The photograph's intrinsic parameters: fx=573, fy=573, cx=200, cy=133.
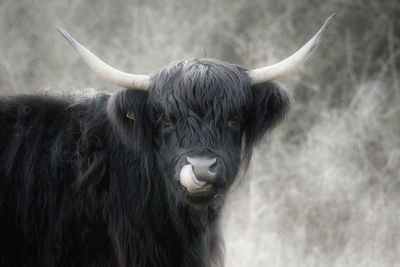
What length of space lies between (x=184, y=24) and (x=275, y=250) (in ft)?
17.5

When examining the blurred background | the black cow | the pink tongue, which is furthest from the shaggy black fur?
the blurred background

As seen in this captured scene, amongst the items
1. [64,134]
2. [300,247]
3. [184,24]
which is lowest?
[300,247]

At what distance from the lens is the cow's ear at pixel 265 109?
3.93 metres

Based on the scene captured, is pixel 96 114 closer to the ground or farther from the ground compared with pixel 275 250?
farther from the ground

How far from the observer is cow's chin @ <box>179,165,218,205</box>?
3.30 m

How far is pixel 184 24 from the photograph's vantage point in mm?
10102

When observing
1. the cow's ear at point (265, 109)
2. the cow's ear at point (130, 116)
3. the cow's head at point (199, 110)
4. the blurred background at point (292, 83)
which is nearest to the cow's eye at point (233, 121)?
the cow's head at point (199, 110)

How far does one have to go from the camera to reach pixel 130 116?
12.5 ft

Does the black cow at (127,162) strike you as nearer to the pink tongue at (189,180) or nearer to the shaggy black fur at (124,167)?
the shaggy black fur at (124,167)

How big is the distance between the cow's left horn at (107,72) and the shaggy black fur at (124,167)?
2.5 inches

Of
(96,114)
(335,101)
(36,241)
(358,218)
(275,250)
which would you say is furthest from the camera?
(335,101)

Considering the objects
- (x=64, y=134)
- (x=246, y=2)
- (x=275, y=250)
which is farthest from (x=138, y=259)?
(x=246, y=2)

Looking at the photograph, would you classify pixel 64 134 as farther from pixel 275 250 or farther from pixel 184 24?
pixel 184 24

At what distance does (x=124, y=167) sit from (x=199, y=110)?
0.66 m
